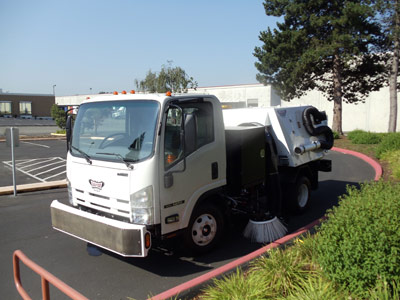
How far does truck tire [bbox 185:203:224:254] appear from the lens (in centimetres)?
512

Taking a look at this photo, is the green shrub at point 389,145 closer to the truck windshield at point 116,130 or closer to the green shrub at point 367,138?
the green shrub at point 367,138

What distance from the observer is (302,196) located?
7781 mm

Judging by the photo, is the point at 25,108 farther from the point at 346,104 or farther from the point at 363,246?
the point at 363,246

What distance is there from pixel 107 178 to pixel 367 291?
332 cm

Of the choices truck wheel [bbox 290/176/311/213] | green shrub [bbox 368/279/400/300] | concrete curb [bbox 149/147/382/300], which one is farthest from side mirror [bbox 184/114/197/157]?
truck wheel [bbox 290/176/311/213]

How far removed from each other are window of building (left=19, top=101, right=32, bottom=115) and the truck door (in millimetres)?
70662

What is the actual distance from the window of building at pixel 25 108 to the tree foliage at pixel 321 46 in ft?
185

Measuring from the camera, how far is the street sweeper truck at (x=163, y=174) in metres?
4.48

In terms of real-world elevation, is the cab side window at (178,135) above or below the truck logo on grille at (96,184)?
above

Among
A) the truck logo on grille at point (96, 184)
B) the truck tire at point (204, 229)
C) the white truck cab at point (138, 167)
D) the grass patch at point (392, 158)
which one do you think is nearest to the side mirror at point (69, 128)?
the white truck cab at point (138, 167)

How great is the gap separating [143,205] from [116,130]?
1.24 meters

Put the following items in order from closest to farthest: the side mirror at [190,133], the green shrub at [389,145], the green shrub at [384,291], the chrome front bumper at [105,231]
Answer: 1. the green shrub at [384,291]
2. the chrome front bumper at [105,231]
3. the side mirror at [190,133]
4. the green shrub at [389,145]

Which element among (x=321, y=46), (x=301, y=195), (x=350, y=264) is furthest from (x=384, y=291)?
(x=321, y=46)

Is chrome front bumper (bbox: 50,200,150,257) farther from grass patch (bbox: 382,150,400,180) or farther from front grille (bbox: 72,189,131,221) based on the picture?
grass patch (bbox: 382,150,400,180)
